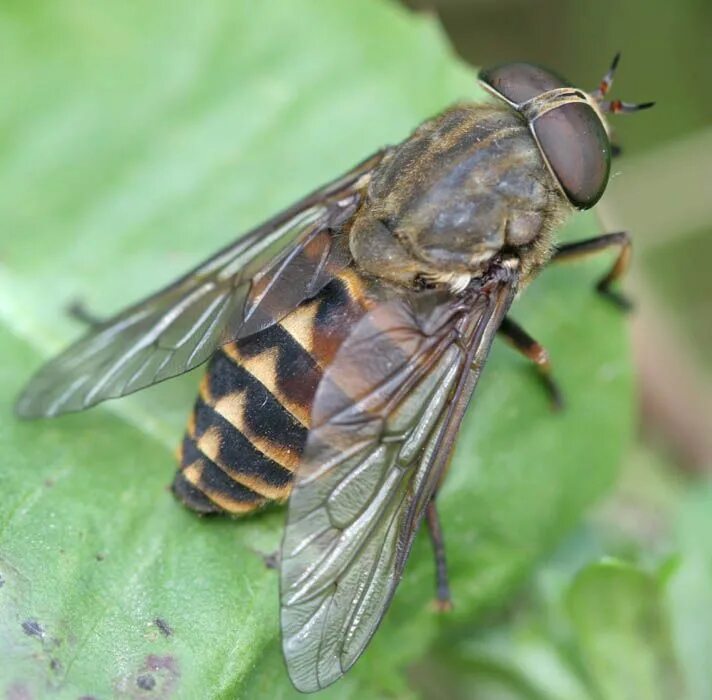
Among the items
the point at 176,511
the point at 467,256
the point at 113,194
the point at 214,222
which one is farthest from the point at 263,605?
the point at 113,194

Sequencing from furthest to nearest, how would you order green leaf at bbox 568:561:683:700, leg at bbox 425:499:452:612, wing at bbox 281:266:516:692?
1. leg at bbox 425:499:452:612
2. green leaf at bbox 568:561:683:700
3. wing at bbox 281:266:516:692

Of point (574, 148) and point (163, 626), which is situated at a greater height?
point (574, 148)

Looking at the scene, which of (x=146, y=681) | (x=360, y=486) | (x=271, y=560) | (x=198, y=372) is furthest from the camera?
(x=198, y=372)

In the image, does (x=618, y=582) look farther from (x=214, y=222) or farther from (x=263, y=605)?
(x=214, y=222)

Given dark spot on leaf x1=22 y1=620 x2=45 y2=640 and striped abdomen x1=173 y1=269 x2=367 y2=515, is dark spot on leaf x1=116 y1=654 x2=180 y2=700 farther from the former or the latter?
striped abdomen x1=173 y1=269 x2=367 y2=515

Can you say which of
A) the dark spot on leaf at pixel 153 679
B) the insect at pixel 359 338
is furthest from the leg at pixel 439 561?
the dark spot on leaf at pixel 153 679

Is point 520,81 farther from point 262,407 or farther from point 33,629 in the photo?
point 33,629

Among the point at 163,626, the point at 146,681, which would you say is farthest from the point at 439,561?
the point at 146,681

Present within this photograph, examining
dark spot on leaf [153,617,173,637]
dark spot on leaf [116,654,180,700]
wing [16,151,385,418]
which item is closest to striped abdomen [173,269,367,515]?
wing [16,151,385,418]
